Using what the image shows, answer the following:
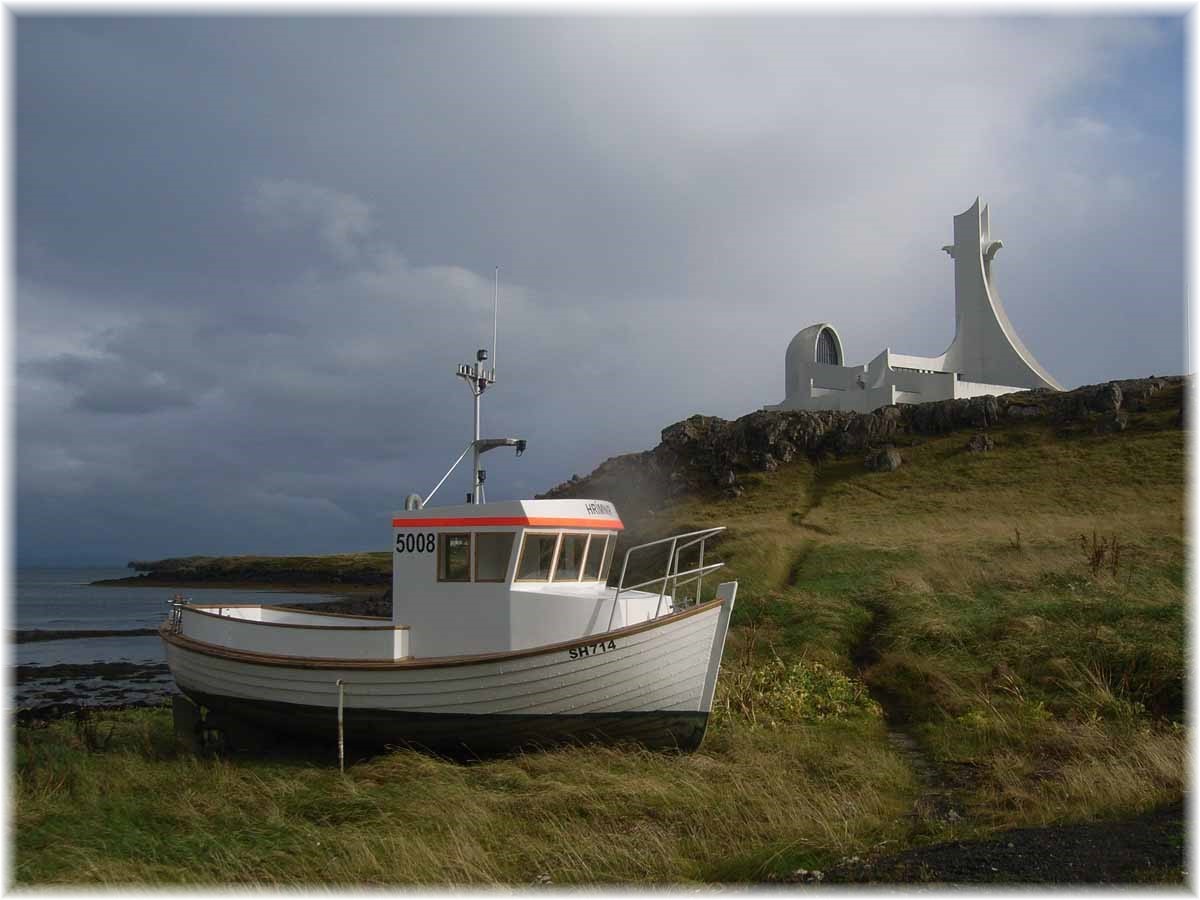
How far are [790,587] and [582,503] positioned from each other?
1096cm

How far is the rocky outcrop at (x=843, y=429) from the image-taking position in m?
44.1

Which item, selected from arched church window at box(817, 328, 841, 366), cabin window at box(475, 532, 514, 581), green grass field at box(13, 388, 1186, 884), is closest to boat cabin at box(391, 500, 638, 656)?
cabin window at box(475, 532, 514, 581)

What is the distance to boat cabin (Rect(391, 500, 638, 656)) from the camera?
12227mm

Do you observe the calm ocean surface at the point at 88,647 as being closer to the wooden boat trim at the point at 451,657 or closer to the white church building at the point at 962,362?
the wooden boat trim at the point at 451,657

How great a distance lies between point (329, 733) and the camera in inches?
526

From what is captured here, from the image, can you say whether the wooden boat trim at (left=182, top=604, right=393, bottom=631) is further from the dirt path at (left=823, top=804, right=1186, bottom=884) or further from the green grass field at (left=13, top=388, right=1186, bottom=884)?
the dirt path at (left=823, top=804, right=1186, bottom=884)

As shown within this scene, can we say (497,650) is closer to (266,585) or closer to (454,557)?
(454,557)

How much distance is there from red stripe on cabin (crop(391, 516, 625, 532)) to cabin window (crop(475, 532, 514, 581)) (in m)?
Answer: 0.18

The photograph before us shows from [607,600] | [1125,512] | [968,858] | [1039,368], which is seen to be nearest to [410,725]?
[607,600]

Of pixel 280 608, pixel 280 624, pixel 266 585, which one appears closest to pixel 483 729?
pixel 280 624

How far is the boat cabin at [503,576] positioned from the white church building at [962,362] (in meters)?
43.2

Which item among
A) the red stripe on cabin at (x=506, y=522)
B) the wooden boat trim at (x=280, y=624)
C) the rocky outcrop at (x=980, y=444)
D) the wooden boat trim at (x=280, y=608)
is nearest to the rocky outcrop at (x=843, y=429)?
the rocky outcrop at (x=980, y=444)

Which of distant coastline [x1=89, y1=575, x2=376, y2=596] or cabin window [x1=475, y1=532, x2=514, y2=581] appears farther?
distant coastline [x1=89, y1=575, x2=376, y2=596]

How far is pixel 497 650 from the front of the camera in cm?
1236
